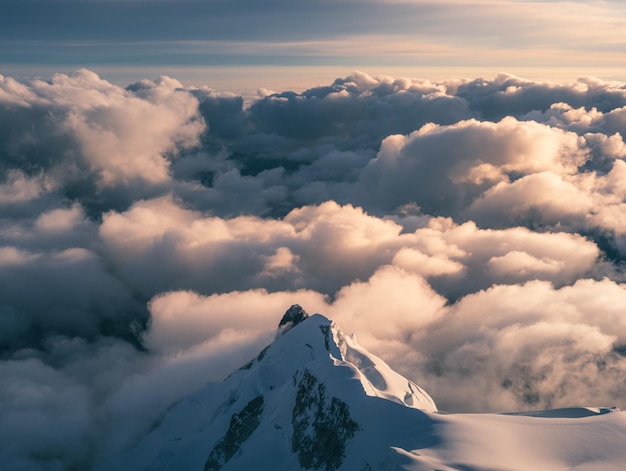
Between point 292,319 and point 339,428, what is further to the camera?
point 292,319

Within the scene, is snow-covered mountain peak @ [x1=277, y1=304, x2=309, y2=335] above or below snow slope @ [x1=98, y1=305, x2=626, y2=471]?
below

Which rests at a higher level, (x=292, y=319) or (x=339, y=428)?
(x=339, y=428)

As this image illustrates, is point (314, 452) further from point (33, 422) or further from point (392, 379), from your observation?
point (33, 422)

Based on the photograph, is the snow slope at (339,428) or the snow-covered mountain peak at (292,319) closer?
the snow slope at (339,428)

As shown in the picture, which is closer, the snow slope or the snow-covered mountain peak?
the snow slope

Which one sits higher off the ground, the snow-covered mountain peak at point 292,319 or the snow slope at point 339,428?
the snow slope at point 339,428

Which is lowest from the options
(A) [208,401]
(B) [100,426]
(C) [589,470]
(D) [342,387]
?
(B) [100,426]

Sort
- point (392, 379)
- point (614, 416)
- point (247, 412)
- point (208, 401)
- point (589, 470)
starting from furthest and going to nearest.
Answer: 1. point (208, 401)
2. point (392, 379)
3. point (247, 412)
4. point (614, 416)
5. point (589, 470)

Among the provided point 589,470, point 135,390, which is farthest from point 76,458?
point 589,470
